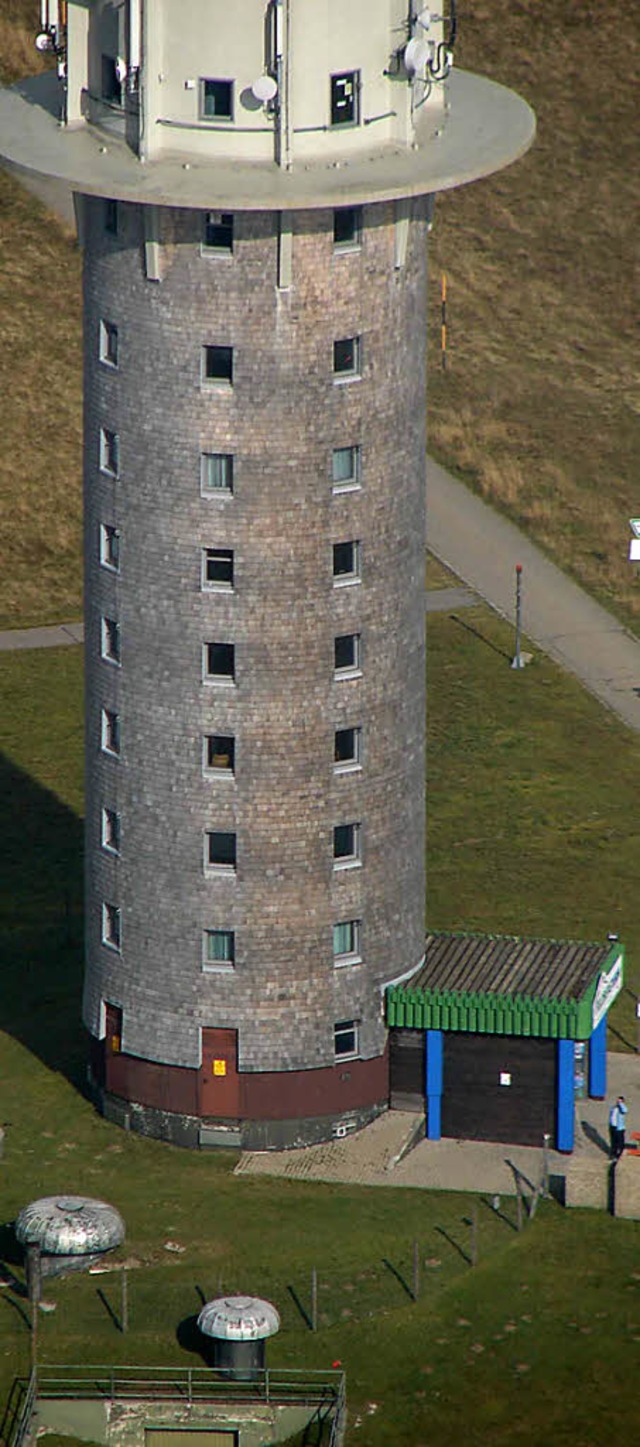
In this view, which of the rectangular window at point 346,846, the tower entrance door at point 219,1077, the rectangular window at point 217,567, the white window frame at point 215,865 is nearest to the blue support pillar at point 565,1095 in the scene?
the rectangular window at point 346,846

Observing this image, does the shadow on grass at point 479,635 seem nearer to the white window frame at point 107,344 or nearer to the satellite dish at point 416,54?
the white window frame at point 107,344

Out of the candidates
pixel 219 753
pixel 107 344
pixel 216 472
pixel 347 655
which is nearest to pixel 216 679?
pixel 219 753

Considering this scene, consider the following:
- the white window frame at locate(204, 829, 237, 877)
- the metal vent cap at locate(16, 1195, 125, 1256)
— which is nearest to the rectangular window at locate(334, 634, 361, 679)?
the white window frame at locate(204, 829, 237, 877)

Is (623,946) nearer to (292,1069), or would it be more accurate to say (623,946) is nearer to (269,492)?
(292,1069)

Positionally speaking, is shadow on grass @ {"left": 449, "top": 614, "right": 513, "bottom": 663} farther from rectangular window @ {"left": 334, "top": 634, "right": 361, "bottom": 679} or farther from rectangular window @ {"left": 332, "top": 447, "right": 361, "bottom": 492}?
rectangular window @ {"left": 332, "top": 447, "right": 361, "bottom": 492}

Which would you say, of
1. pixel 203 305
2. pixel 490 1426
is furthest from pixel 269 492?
pixel 490 1426
